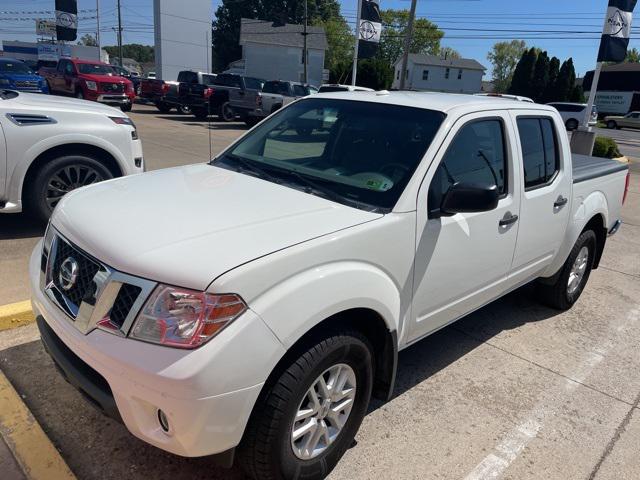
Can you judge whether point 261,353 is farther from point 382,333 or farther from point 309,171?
point 309,171

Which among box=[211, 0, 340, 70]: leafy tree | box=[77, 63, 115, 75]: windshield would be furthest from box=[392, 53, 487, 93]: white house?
box=[77, 63, 115, 75]: windshield

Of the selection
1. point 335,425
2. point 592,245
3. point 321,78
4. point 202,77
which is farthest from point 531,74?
point 335,425

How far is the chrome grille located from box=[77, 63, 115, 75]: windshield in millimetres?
21017

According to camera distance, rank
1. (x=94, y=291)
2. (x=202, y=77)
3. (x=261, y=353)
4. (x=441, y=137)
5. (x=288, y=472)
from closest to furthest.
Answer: (x=261, y=353) → (x=94, y=291) → (x=288, y=472) → (x=441, y=137) → (x=202, y=77)

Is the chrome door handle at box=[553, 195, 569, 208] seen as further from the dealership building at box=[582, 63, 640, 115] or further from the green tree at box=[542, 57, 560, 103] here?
the dealership building at box=[582, 63, 640, 115]

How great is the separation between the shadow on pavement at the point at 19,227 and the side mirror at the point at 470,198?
4.55 meters

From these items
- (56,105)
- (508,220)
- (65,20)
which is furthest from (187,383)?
A: (65,20)

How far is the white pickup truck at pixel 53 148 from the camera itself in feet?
16.3

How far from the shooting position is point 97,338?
6.68ft

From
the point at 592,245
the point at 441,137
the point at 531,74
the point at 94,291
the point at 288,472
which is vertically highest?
the point at 531,74

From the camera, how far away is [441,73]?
7581cm

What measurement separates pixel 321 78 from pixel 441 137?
56.9 m

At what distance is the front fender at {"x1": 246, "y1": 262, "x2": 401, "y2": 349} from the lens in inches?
79.6

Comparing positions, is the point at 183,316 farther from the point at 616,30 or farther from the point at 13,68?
the point at 13,68
